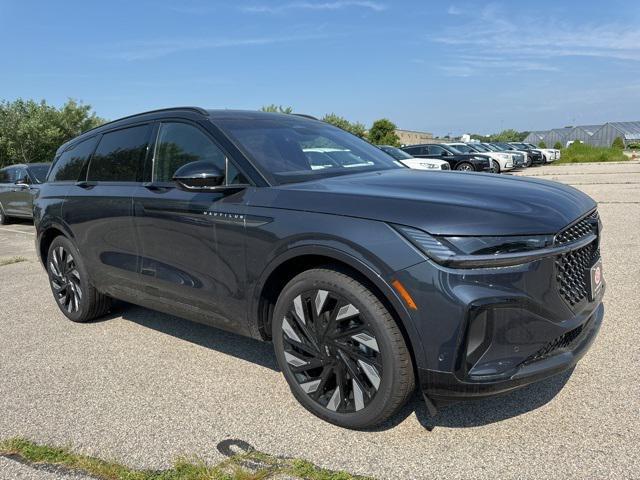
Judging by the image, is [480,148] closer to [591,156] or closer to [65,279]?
[591,156]

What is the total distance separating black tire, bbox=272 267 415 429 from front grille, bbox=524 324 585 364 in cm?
58

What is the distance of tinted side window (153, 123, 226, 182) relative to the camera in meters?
3.59

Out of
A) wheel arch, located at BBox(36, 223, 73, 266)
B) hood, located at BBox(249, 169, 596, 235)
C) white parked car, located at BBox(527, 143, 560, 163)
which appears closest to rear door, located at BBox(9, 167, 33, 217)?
wheel arch, located at BBox(36, 223, 73, 266)

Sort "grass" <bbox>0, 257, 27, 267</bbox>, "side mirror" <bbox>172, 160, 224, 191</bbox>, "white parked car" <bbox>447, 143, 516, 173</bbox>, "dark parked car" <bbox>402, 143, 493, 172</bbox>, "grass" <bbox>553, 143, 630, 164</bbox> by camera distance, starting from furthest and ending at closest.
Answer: "grass" <bbox>553, 143, 630, 164</bbox> → "white parked car" <bbox>447, 143, 516, 173</bbox> → "dark parked car" <bbox>402, 143, 493, 172</bbox> → "grass" <bbox>0, 257, 27, 267</bbox> → "side mirror" <bbox>172, 160, 224, 191</bbox>

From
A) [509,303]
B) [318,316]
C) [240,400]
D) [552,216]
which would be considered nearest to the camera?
[509,303]

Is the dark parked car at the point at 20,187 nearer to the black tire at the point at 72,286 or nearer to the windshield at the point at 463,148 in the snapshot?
the black tire at the point at 72,286

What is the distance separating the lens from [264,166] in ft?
10.9

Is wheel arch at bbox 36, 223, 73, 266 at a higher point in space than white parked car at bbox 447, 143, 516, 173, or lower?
lower

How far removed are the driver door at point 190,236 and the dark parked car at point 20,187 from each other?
380 inches

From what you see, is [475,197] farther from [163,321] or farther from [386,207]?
[163,321]

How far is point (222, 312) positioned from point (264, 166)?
0.95 metres

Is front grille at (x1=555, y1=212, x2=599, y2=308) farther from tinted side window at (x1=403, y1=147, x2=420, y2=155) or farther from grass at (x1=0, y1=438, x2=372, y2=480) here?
tinted side window at (x1=403, y1=147, x2=420, y2=155)

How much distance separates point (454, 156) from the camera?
77.9ft

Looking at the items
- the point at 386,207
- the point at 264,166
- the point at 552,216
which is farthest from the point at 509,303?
the point at 264,166
